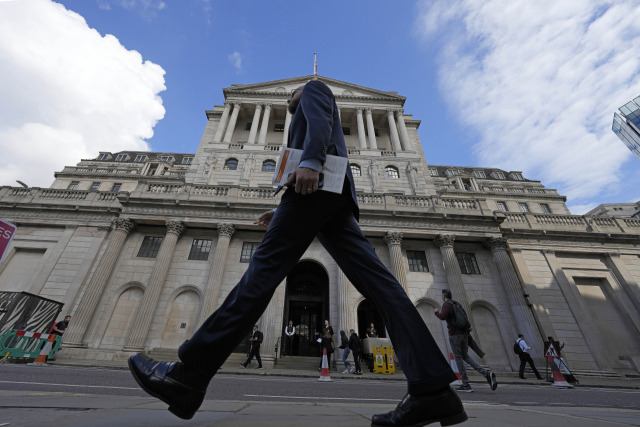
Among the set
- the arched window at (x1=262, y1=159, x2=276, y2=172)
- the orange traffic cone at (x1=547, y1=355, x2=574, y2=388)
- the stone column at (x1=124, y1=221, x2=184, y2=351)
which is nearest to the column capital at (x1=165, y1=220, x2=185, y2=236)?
the stone column at (x1=124, y1=221, x2=184, y2=351)

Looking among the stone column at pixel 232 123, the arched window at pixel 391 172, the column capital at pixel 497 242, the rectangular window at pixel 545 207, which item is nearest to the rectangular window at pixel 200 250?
the stone column at pixel 232 123

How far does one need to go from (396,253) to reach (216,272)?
32.5ft

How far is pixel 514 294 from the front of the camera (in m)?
15.0

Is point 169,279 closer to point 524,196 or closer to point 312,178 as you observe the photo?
point 312,178

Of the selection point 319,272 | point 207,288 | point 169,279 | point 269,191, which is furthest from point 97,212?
point 319,272

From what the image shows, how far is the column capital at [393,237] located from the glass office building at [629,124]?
220ft

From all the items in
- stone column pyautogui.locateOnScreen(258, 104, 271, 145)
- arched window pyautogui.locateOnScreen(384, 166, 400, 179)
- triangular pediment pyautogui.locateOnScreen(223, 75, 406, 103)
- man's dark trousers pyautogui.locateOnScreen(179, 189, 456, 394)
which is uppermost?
triangular pediment pyautogui.locateOnScreen(223, 75, 406, 103)

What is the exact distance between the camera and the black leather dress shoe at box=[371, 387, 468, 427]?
137 cm

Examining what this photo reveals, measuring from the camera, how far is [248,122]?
28.6 metres

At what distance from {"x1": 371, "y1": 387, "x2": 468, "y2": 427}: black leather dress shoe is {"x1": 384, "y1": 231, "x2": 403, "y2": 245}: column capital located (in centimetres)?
1503

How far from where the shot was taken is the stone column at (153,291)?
42.3 feet

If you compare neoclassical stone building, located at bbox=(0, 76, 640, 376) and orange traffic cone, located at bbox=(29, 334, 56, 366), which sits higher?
neoclassical stone building, located at bbox=(0, 76, 640, 376)

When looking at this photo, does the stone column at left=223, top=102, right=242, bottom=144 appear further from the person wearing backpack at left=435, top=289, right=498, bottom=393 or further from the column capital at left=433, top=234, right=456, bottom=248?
the person wearing backpack at left=435, top=289, right=498, bottom=393

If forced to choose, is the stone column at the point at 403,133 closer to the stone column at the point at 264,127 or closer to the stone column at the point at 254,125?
the stone column at the point at 264,127
